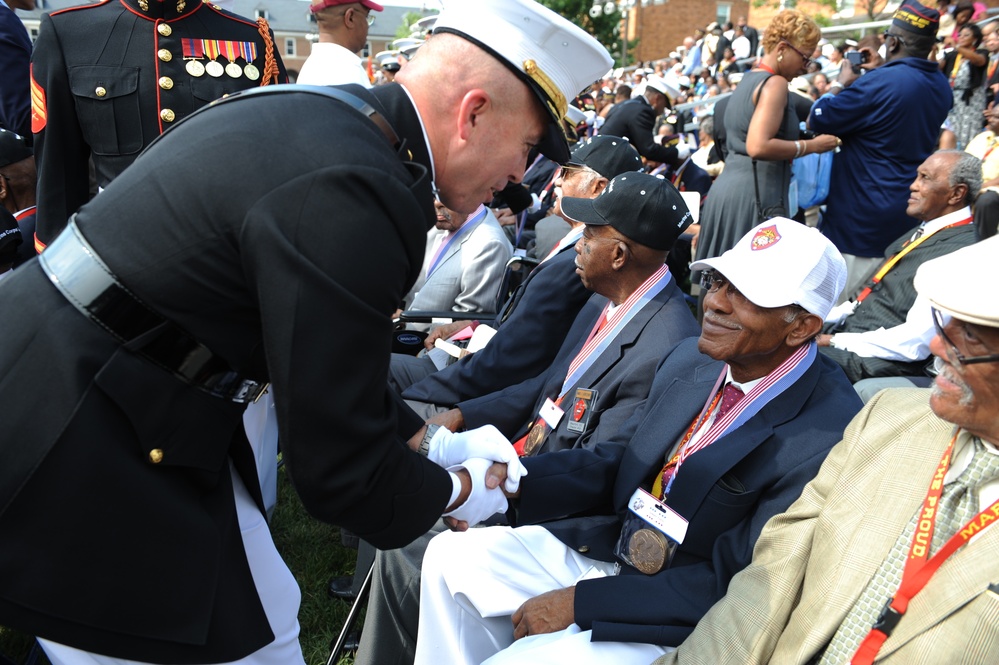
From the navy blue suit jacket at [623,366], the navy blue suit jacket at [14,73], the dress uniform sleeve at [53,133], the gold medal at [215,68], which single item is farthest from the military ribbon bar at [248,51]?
the navy blue suit jacket at [623,366]

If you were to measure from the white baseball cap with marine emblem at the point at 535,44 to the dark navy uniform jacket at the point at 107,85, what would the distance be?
1.85 meters

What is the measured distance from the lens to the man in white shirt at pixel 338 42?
4109 millimetres

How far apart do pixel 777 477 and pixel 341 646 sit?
5.49 ft

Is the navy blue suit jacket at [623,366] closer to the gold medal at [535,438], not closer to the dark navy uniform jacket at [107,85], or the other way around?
the gold medal at [535,438]

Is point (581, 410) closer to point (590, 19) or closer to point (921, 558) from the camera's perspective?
point (921, 558)

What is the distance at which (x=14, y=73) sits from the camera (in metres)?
4.25

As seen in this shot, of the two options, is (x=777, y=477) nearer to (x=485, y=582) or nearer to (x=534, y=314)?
(x=485, y=582)

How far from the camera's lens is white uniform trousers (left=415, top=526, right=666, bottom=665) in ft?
8.48

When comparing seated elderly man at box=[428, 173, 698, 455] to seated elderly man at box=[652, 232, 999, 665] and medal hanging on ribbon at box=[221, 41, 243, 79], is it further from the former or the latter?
medal hanging on ribbon at box=[221, 41, 243, 79]

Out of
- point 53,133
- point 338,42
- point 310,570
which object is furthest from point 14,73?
point 310,570

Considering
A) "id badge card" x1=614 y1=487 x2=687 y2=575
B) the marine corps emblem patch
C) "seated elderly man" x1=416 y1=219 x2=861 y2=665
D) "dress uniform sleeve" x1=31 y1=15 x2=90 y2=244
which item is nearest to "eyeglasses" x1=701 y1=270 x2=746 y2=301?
"seated elderly man" x1=416 y1=219 x2=861 y2=665

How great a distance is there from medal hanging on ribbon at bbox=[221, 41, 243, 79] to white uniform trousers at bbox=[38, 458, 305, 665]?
7.30 ft

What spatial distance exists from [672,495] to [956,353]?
0.92 m

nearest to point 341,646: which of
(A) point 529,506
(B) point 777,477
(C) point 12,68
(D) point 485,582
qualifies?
(D) point 485,582
